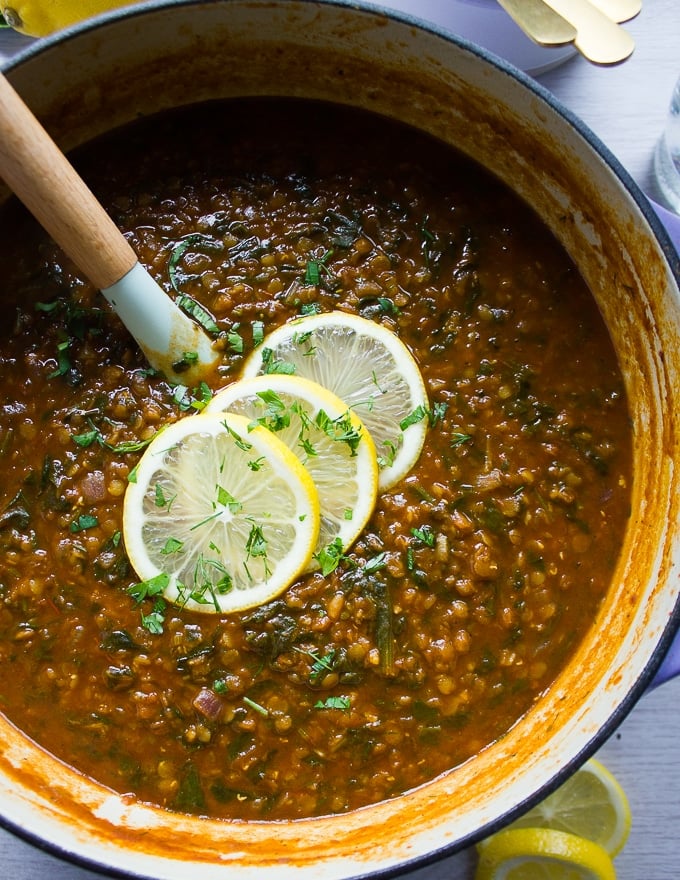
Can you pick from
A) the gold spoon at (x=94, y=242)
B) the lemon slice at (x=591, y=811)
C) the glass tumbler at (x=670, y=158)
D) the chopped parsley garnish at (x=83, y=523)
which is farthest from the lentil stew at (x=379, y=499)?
the glass tumbler at (x=670, y=158)

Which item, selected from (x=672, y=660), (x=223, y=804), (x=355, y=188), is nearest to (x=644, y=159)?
(x=355, y=188)

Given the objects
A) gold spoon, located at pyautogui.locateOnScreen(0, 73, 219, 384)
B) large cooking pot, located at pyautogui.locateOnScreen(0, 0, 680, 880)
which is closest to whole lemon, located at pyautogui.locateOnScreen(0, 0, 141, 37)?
large cooking pot, located at pyautogui.locateOnScreen(0, 0, 680, 880)

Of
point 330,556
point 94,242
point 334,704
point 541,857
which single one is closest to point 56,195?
point 94,242

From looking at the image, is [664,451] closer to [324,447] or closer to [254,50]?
[324,447]

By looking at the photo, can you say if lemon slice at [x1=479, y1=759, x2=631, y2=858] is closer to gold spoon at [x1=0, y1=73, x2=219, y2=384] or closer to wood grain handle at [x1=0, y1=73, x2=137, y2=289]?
gold spoon at [x1=0, y1=73, x2=219, y2=384]

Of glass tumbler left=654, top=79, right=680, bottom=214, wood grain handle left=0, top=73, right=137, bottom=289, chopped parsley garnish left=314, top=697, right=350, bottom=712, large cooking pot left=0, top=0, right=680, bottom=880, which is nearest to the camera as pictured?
wood grain handle left=0, top=73, right=137, bottom=289

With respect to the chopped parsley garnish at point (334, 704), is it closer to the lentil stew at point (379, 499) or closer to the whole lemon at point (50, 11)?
the lentil stew at point (379, 499)

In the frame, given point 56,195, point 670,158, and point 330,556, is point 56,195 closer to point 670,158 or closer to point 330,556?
point 330,556
